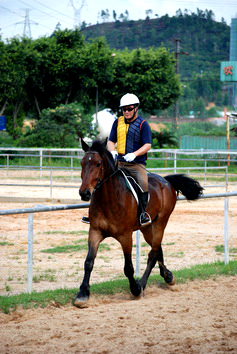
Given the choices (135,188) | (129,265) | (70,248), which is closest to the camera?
(129,265)

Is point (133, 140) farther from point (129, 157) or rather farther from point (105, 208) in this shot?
point (105, 208)

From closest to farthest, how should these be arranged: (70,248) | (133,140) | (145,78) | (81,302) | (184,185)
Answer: (81,302) < (133,140) < (184,185) < (70,248) < (145,78)

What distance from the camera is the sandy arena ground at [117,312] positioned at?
549cm

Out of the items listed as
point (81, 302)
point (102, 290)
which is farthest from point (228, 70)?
point (81, 302)

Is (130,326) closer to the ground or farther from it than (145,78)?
closer to the ground

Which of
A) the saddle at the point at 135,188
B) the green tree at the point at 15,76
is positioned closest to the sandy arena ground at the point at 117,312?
the saddle at the point at 135,188

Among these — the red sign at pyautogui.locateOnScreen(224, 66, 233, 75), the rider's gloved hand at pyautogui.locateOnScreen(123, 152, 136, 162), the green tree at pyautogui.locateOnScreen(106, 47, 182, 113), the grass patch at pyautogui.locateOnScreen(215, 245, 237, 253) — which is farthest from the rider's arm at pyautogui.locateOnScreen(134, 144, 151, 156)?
the red sign at pyautogui.locateOnScreen(224, 66, 233, 75)

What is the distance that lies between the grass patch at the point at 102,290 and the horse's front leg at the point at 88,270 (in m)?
0.22

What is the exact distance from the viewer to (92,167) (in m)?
6.95

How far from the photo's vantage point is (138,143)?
7.85m

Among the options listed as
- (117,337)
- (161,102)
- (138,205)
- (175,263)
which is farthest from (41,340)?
(161,102)

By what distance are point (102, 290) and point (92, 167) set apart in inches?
66.8

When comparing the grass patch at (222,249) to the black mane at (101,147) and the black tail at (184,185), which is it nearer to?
the black tail at (184,185)

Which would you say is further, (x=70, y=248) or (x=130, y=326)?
(x=70, y=248)
